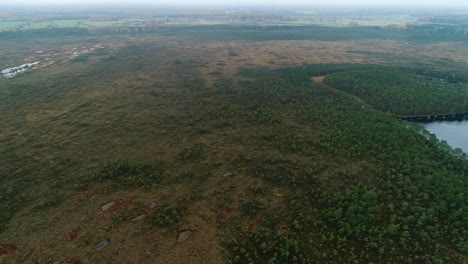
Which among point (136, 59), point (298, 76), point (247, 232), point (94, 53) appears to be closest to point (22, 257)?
point (247, 232)

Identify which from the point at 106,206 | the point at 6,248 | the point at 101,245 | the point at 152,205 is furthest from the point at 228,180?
the point at 6,248

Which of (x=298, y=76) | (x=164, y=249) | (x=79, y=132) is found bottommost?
(x=164, y=249)

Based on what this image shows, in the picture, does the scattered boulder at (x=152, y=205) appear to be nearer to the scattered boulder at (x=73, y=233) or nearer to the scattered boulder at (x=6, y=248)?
the scattered boulder at (x=73, y=233)

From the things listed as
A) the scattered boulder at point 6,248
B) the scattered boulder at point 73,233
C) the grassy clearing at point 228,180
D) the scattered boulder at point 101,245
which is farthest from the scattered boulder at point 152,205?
the scattered boulder at point 6,248

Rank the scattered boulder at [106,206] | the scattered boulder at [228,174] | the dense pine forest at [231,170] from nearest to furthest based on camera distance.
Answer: the dense pine forest at [231,170] < the scattered boulder at [106,206] < the scattered boulder at [228,174]

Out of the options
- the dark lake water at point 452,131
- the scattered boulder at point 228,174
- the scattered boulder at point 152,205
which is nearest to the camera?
the scattered boulder at point 152,205

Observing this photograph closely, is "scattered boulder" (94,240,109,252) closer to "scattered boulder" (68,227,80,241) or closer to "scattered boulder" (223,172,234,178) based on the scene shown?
"scattered boulder" (68,227,80,241)

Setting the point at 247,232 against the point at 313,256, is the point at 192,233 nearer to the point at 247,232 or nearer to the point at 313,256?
the point at 247,232

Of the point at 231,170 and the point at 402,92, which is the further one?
the point at 402,92

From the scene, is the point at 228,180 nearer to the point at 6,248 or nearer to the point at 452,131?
the point at 6,248
